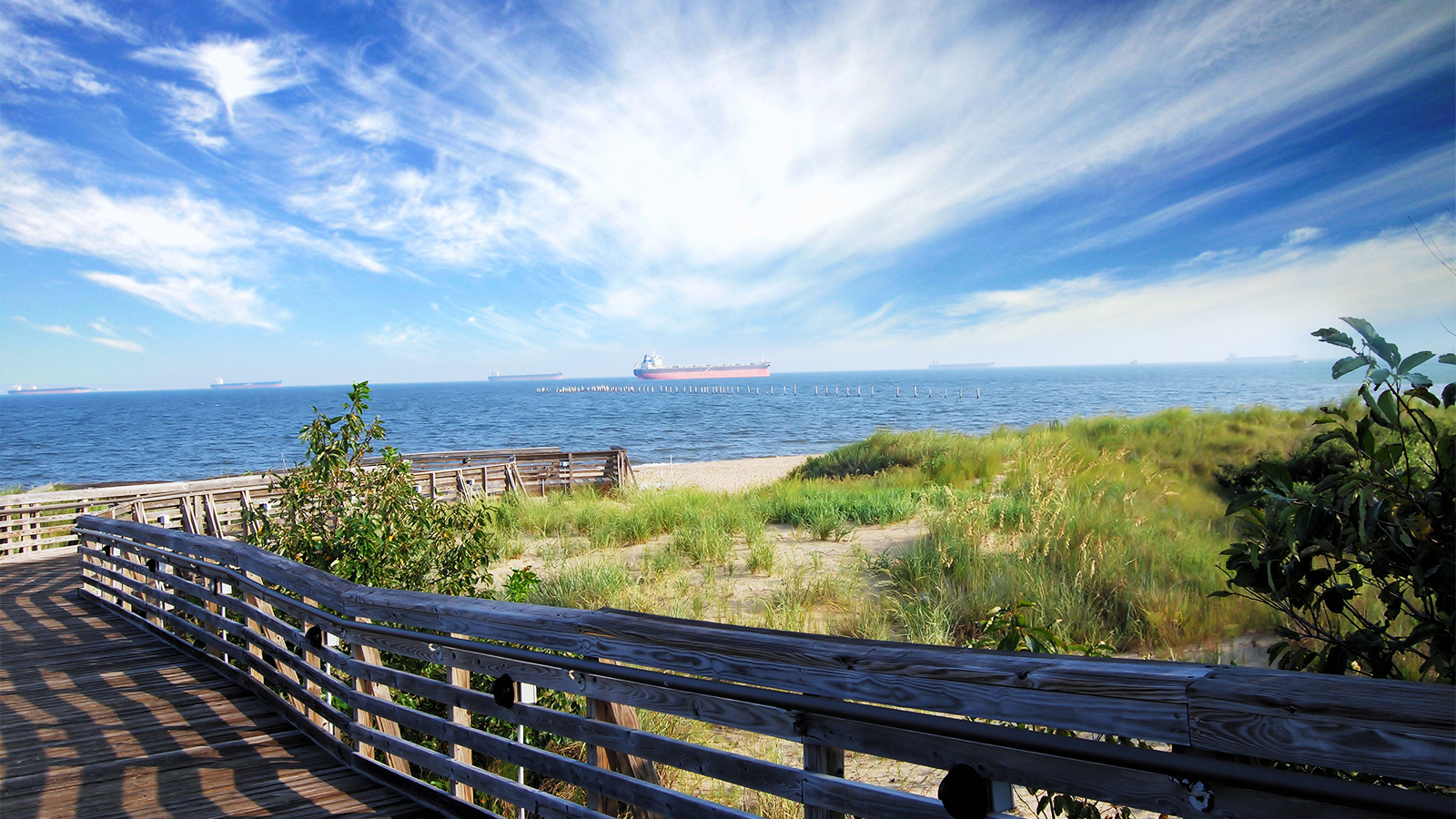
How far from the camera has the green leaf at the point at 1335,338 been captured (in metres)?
1.66

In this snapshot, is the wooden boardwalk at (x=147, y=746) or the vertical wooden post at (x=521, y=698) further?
the wooden boardwalk at (x=147, y=746)

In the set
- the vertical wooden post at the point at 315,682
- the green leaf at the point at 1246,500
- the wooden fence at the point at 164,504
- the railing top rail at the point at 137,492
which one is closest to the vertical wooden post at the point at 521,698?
the vertical wooden post at the point at 315,682

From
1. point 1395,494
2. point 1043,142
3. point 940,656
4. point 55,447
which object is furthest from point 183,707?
point 55,447

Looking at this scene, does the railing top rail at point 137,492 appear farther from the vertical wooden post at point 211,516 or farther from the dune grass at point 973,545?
the dune grass at point 973,545

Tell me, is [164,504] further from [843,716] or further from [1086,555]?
[843,716]

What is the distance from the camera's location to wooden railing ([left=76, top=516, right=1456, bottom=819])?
3.78 ft

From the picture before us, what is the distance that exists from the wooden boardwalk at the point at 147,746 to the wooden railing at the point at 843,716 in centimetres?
24

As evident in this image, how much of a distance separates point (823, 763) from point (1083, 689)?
809 millimetres

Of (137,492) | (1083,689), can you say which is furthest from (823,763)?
(137,492)

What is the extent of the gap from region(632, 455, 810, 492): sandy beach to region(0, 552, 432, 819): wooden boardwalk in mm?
17009

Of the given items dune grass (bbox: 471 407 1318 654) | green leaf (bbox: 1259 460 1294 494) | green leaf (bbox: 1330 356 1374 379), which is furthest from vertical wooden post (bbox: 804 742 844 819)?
dune grass (bbox: 471 407 1318 654)

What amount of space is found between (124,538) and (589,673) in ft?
26.2

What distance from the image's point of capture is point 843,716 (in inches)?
68.7

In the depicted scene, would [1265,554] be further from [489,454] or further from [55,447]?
[55,447]
